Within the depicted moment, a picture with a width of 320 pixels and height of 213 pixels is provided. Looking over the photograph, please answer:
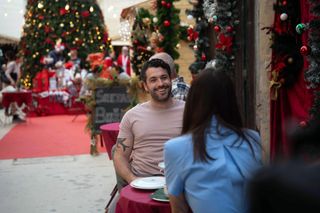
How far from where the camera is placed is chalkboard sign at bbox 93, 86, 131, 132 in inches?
316

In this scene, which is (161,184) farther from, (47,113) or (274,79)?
(47,113)

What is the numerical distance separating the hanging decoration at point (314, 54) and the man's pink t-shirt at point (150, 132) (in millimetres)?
1148

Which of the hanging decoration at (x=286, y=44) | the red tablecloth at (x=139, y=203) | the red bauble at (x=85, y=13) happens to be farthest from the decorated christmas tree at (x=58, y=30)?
the red tablecloth at (x=139, y=203)

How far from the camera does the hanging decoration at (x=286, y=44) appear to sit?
4836 mm

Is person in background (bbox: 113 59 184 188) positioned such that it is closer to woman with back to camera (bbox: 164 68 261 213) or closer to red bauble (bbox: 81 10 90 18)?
woman with back to camera (bbox: 164 68 261 213)

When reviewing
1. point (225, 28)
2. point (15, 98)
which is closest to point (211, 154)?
point (225, 28)

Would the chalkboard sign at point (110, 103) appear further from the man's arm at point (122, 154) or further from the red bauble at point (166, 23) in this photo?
the man's arm at point (122, 154)

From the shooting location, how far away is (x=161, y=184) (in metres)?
3.02

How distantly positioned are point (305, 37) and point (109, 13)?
2007cm

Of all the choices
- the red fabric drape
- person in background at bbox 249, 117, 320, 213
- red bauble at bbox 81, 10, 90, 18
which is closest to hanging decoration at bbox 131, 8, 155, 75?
the red fabric drape

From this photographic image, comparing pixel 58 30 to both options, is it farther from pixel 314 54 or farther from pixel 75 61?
pixel 314 54

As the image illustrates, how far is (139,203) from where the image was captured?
276cm

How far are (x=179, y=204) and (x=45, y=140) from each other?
315 inches

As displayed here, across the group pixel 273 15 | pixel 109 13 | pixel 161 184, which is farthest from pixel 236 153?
pixel 109 13
